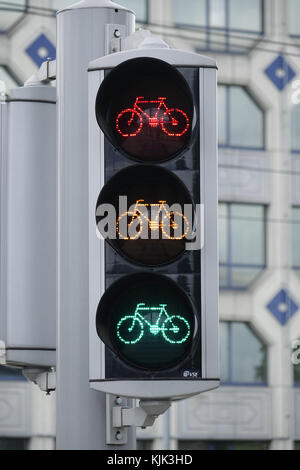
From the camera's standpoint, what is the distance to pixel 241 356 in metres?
27.0

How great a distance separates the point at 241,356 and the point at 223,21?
23.5 ft

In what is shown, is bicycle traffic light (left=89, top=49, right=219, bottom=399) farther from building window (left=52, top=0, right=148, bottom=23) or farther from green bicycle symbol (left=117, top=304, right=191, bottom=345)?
building window (left=52, top=0, right=148, bottom=23)

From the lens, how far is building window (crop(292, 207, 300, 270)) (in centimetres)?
2773

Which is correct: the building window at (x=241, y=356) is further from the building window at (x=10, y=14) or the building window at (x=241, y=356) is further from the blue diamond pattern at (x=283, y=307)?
the building window at (x=10, y=14)

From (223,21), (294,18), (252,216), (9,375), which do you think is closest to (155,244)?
(9,375)

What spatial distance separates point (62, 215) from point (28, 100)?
20.6 inches

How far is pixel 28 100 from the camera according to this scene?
4320mm

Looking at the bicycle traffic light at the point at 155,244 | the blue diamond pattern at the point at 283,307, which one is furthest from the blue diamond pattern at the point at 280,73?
the bicycle traffic light at the point at 155,244

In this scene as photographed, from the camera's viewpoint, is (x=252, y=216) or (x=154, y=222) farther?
(x=252, y=216)

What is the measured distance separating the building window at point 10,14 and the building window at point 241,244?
574 centimetres

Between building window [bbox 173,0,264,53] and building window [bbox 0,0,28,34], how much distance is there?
3.48 m

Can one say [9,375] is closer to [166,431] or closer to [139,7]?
[166,431]
